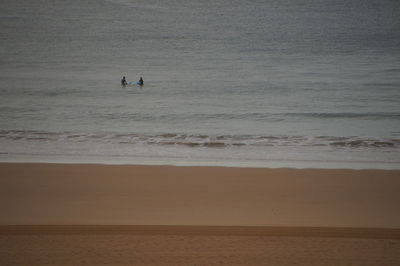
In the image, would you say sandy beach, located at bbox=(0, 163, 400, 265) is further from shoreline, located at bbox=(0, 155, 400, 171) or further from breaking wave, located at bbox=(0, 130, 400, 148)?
breaking wave, located at bbox=(0, 130, 400, 148)

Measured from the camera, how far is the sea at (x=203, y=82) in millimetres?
10570

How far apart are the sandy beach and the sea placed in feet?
3.58

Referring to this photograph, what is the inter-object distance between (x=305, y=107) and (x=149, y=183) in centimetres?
1174

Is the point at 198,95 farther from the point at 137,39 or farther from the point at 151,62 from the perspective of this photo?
the point at 137,39

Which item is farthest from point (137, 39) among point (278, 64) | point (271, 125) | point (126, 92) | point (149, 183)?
point (149, 183)

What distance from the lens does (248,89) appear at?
22.3 meters

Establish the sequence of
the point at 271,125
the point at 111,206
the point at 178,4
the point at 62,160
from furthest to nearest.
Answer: the point at 178,4 → the point at 271,125 → the point at 62,160 → the point at 111,206

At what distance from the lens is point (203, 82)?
24.3 meters

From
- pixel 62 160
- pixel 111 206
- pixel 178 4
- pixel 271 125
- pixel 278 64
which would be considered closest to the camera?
pixel 111 206

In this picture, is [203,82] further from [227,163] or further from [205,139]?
[227,163]

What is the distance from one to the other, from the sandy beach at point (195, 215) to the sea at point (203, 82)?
3.58 feet

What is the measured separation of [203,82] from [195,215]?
60.9ft

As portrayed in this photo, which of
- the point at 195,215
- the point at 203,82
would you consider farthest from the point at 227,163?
the point at 203,82

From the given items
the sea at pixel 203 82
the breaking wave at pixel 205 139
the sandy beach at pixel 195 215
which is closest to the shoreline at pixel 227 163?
the sea at pixel 203 82
